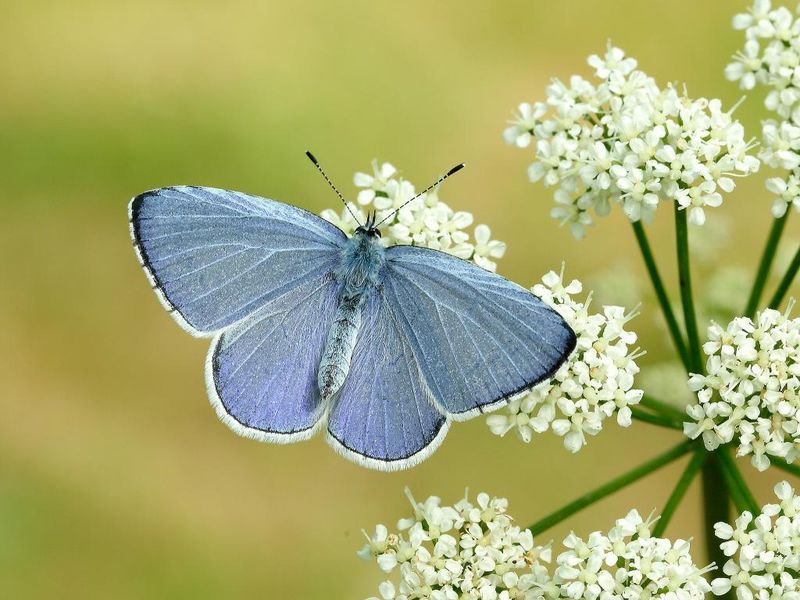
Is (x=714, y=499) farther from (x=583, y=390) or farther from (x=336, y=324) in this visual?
(x=336, y=324)

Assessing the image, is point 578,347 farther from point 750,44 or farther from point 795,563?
point 750,44

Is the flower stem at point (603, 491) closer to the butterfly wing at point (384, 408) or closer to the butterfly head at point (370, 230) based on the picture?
the butterfly wing at point (384, 408)

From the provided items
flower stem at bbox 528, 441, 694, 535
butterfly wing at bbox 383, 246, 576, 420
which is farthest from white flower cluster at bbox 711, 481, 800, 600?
butterfly wing at bbox 383, 246, 576, 420

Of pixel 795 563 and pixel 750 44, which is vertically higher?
pixel 750 44

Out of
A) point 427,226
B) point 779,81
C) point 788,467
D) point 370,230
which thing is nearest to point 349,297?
point 370,230

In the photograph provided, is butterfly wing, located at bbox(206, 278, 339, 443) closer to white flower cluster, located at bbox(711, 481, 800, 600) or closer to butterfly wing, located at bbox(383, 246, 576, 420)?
butterfly wing, located at bbox(383, 246, 576, 420)

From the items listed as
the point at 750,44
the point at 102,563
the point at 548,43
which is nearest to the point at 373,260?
the point at 750,44
